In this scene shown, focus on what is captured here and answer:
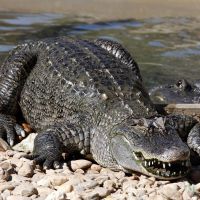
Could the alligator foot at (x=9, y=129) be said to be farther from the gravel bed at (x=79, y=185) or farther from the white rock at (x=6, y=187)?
the white rock at (x=6, y=187)

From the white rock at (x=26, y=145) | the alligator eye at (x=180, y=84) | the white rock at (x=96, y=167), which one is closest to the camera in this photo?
the white rock at (x=96, y=167)

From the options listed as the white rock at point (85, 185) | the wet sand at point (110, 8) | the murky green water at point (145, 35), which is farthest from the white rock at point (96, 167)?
the wet sand at point (110, 8)

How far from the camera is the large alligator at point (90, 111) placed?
4484 millimetres

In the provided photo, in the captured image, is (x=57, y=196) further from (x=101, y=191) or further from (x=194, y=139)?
(x=194, y=139)

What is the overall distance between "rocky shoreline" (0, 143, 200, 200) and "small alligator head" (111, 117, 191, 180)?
11 cm

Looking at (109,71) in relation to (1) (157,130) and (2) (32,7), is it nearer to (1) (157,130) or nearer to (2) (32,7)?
(1) (157,130)

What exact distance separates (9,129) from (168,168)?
233 cm

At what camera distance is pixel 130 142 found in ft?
15.2

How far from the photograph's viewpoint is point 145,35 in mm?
13758

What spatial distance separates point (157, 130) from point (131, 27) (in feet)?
36.8

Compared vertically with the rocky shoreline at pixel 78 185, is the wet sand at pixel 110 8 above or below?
above

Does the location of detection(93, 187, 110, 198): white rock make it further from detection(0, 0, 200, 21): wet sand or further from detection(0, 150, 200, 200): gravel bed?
detection(0, 0, 200, 21): wet sand

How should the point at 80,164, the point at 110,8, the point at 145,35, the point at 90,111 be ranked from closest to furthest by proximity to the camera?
1. the point at 80,164
2. the point at 90,111
3. the point at 145,35
4. the point at 110,8

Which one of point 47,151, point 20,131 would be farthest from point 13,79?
point 47,151
